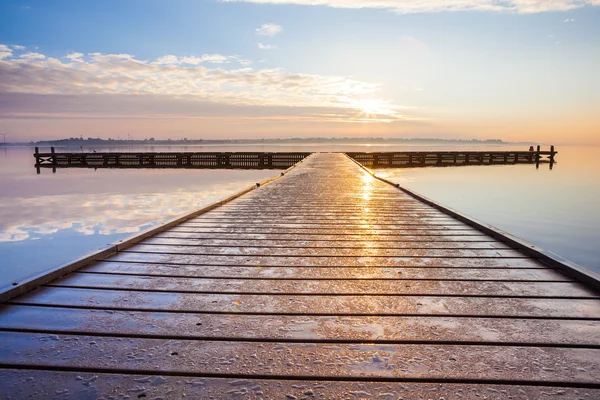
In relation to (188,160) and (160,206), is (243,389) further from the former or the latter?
(188,160)

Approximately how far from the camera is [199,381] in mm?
1887

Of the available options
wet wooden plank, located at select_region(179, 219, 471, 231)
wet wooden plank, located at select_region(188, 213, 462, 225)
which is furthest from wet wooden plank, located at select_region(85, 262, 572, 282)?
wet wooden plank, located at select_region(188, 213, 462, 225)

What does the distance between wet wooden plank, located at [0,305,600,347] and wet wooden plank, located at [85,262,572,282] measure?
33.7 inches

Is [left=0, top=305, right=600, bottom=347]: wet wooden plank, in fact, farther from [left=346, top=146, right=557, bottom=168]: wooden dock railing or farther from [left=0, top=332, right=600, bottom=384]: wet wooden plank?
[left=346, top=146, right=557, bottom=168]: wooden dock railing

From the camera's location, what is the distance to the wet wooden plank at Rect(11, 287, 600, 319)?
264 cm

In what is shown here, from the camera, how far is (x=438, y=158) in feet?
129

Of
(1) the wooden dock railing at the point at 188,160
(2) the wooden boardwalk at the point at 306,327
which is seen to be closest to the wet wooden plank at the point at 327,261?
(2) the wooden boardwalk at the point at 306,327

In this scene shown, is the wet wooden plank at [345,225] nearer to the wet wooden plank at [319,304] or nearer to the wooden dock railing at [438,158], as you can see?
the wet wooden plank at [319,304]

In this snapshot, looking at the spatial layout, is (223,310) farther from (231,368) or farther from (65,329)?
(65,329)

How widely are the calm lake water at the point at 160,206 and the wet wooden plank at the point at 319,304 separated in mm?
1322

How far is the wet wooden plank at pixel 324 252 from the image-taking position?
414cm

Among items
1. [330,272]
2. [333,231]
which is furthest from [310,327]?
[333,231]

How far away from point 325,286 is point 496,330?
4.25 feet

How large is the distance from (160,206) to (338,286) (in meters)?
16.5
